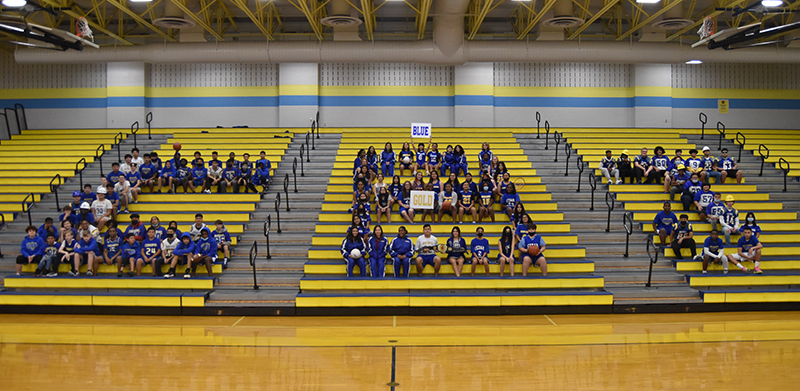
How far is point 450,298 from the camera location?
10062mm

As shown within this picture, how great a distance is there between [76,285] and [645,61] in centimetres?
1920

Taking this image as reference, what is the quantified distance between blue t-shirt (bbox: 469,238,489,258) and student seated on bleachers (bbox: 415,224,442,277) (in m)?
0.76

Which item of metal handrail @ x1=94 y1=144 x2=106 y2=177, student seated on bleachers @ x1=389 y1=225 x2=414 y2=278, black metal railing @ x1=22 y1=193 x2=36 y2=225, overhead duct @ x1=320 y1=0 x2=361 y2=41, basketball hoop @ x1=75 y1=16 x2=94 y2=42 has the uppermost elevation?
overhead duct @ x1=320 y1=0 x2=361 y2=41

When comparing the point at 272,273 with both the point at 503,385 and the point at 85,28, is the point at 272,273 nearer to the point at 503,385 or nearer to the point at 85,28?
the point at 503,385

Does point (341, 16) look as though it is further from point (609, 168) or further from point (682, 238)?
point (682, 238)

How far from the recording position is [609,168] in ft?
51.1

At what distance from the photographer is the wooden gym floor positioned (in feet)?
20.1

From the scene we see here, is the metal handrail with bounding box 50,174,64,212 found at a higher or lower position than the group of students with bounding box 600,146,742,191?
lower

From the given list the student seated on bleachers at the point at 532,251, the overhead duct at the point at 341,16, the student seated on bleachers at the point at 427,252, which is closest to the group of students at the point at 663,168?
the student seated on bleachers at the point at 532,251

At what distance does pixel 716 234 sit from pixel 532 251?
161 inches

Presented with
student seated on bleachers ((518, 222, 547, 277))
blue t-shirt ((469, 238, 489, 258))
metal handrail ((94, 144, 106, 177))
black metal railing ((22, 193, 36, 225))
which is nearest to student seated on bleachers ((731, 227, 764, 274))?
student seated on bleachers ((518, 222, 547, 277))

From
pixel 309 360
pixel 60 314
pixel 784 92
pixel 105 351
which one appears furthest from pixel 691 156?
pixel 60 314

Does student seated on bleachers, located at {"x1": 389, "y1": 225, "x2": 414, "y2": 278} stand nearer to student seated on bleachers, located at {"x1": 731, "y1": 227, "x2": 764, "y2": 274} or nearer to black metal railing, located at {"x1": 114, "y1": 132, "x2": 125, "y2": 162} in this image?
student seated on bleachers, located at {"x1": 731, "y1": 227, "x2": 764, "y2": 274}

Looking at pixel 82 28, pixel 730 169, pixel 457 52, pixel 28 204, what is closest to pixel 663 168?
pixel 730 169
